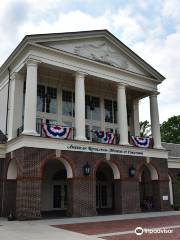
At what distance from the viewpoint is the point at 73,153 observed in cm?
1995

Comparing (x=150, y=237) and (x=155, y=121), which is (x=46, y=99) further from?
(x=150, y=237)

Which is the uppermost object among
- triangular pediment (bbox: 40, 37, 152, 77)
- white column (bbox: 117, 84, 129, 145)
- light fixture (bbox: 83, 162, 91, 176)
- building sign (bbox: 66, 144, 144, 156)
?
triangular pediment (bbox: 40, 37, 152, 77)

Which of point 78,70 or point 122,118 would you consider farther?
point 122,118

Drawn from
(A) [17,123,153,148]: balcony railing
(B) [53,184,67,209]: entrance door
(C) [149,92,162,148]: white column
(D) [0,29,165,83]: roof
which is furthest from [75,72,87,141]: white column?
(C) [149,92,162,148]: white column

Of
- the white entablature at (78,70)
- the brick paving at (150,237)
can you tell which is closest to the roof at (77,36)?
the white entablature at (78,70)

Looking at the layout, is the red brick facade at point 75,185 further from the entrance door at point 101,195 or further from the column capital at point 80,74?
the column capital at point 80,74

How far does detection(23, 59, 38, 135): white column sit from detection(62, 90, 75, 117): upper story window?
4902 millimetres

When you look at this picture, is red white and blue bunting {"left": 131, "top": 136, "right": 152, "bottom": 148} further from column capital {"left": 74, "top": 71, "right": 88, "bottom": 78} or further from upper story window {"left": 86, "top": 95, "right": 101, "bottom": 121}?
column capital {"left": 74, "top": 71, "right": 88, "bottom": 78}

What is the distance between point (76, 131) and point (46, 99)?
4.31m

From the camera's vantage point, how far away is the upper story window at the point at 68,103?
961 inches

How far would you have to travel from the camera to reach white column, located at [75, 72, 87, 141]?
20.8 m

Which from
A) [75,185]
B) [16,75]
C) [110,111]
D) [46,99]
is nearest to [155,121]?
[110,111]

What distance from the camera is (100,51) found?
23906 millimetres

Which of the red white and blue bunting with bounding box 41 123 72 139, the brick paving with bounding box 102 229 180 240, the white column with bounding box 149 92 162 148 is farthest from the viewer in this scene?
the white column with bounding box 149 92 162 148
